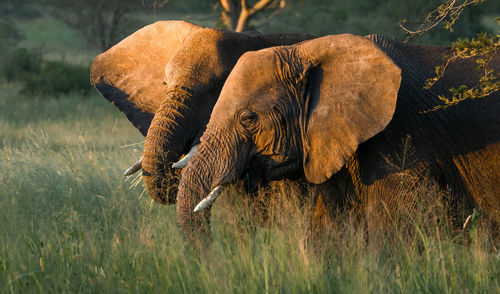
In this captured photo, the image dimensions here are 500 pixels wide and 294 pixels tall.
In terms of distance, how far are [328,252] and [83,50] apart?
91.9 ft

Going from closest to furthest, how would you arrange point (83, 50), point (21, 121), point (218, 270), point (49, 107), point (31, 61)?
point (218, 270) → point (21, 121) → point (49, 107) → point (31, 61) → point (83, 50)

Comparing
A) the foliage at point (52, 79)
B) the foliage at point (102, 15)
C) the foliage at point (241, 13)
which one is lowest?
the foliage at point (102, 15)

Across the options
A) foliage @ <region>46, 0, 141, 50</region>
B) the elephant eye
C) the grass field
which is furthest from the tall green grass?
foliage @ <region>46, 0, 141, 50</region>

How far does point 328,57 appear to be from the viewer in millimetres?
4234

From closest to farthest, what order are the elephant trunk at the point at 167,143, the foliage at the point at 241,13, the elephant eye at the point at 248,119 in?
the elephant eye at the point at 248,119 < the elephant trunk at the point at 167,143 < the foliage at the point at 241,13

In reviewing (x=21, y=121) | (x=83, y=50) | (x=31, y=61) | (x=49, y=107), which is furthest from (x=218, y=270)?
(x=83, y=50)

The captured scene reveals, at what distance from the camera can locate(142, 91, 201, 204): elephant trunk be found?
4.97 m

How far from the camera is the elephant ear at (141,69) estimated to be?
598 cm

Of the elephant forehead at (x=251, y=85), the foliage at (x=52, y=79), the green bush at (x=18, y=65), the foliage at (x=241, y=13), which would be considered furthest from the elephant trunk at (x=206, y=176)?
the green bush at (x=18, y=65)

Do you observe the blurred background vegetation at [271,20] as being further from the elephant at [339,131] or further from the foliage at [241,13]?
the elephant at [339,131]

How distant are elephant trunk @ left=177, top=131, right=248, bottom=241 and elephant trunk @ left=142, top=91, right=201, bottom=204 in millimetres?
813

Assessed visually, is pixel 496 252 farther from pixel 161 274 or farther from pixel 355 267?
pixel 161 274

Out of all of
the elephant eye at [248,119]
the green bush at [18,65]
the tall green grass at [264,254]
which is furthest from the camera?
the green bush at [18,65]

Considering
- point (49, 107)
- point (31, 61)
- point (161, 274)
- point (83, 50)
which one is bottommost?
point (83, 50)
